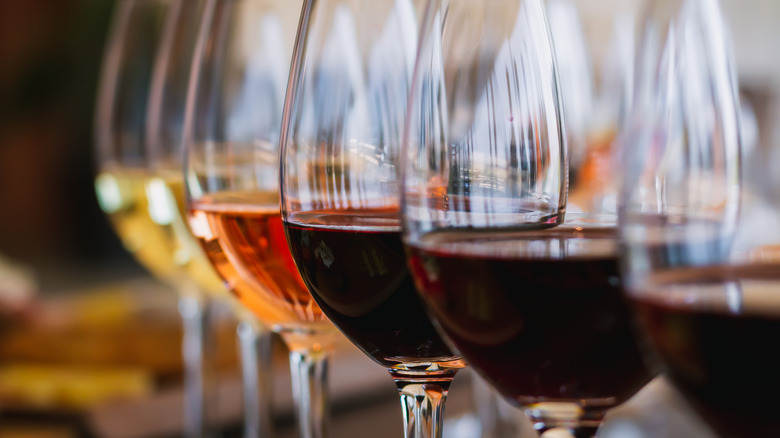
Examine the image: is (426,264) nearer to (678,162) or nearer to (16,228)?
(678,162)

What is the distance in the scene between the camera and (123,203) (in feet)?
2.71

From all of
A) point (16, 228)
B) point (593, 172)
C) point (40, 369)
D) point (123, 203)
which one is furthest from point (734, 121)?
point (16, 228)

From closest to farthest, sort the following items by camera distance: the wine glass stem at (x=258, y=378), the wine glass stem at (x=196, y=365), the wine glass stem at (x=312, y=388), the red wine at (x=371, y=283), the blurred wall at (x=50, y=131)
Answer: the red wine at (x=371, y=283) < the wine glass stem at (x=312, y=388) < the wine glass stem at (x=258, y=378) < the wine glass stem at (x=196, y=365) < the blurred wall at (x=50, y=131)

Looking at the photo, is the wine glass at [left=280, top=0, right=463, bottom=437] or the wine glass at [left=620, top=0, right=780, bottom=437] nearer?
the wine glass at [left=620, top=0, right=780, bottom=437]

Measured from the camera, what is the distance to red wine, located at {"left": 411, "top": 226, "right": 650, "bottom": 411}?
0.99ft

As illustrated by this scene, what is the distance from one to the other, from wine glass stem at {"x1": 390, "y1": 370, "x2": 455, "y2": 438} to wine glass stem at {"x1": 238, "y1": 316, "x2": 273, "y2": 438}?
11.3 inches

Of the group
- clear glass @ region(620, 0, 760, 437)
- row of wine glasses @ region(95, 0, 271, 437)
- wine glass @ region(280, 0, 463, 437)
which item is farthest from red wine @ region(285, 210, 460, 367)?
row of wine glasses @ region(95, 0, 271, 437)

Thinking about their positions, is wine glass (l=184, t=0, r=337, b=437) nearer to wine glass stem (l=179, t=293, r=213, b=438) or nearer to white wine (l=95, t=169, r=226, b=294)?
white wine (l=95, t=169, r=226, b=294)

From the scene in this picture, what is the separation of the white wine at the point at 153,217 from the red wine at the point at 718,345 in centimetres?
48

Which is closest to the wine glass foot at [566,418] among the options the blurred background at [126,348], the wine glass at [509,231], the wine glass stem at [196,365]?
the wine glass at [509,231]

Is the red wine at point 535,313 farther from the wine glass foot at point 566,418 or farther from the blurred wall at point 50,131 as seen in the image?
the blurred wall at point 50,131

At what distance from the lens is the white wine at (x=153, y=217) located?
0.71 meters

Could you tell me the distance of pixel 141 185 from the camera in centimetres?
80


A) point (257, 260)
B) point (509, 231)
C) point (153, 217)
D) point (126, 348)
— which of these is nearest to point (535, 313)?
point (509, 231)
